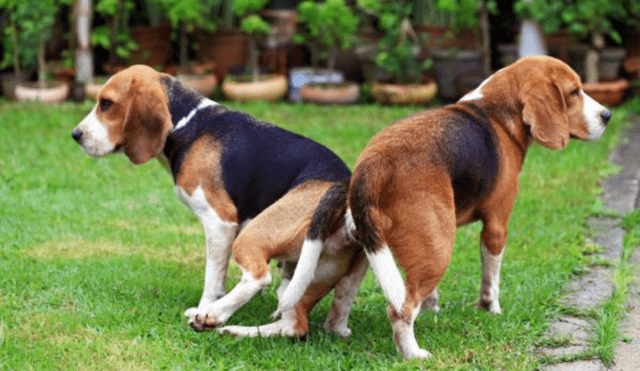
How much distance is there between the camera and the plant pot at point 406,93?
10867 mm

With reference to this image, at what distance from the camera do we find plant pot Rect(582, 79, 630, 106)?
1030 centimetres

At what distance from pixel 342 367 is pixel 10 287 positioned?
6.39ft

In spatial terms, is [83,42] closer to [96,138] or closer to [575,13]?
[575,13]

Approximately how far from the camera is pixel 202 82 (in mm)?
11203

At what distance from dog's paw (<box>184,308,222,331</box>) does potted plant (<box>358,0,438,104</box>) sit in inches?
264

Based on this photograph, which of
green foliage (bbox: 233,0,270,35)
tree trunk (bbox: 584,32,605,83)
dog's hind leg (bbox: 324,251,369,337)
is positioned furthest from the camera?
green foliage (bbox: 233,0,270,35)

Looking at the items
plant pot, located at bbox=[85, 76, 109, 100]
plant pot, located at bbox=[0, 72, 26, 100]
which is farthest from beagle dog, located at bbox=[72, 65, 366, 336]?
plant pot, located at bbox=[0, 72, 26, 100]

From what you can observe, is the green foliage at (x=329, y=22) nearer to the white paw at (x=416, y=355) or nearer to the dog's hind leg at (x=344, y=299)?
the dog's hind leg at (x=344, y=299)

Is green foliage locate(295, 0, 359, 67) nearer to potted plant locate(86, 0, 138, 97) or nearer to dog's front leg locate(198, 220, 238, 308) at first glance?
potted plant locate(86, 0, 138, 97)

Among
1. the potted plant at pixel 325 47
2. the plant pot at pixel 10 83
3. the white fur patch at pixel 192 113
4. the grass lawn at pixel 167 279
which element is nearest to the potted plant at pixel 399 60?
the potted plant at pixel 325 47

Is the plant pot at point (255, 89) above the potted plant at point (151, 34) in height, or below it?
below

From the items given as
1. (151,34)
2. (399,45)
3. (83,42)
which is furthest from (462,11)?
(83,42)

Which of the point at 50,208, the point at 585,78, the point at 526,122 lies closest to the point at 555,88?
the point at 526,122

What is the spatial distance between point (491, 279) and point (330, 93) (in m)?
6.19
